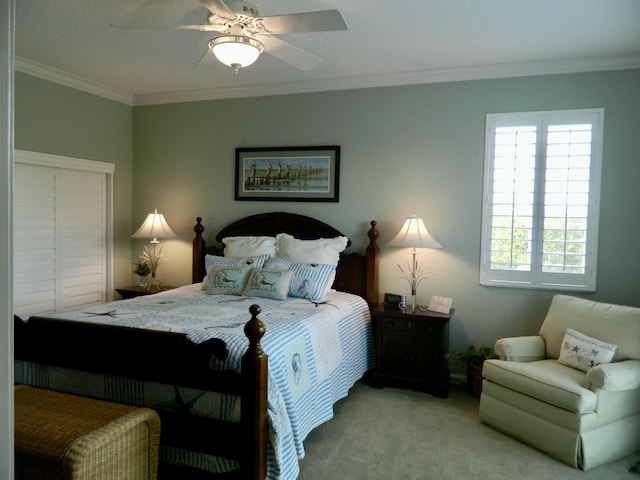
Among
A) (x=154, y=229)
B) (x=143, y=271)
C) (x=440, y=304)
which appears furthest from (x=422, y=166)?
(x=143, y=271)

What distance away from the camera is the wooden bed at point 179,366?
2.22 metres

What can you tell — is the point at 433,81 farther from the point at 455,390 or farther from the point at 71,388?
the point at 71,388

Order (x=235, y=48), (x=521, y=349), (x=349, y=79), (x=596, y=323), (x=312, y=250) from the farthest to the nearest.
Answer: (x=349, y=79)
(x=312, y=250)
(x=521, y=349)
(x=596, y=323)
(x=235, y=48)

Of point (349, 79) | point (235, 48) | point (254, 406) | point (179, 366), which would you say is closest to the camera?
point (254, 406)

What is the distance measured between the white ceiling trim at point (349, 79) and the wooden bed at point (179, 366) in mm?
2661

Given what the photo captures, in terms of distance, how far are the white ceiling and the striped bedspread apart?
1.68 m

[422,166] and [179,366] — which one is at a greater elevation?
[422,166]

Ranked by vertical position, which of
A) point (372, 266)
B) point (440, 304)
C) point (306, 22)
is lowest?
point (440, 304)

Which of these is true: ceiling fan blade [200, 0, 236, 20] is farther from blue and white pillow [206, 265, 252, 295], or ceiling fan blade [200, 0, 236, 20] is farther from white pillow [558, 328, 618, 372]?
white pillow [558, 328, 618, 372]

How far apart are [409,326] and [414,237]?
2.41ft

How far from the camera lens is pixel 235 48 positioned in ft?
8.39

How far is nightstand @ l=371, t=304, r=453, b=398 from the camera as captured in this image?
382cm

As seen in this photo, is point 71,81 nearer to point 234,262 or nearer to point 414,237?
point 234,262

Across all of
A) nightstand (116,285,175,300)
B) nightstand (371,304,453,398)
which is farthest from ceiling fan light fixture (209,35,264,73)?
nightstand (116,285,175,300)
